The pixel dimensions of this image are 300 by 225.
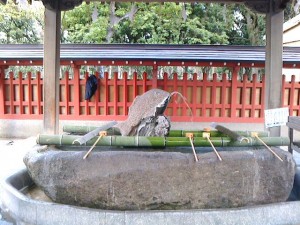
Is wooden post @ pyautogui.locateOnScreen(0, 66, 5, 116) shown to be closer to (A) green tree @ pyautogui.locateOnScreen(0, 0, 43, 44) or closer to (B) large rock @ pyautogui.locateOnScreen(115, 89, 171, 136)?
(B) large rock @ pyautogui.locateOnScreen(115, 89, 171, 136)

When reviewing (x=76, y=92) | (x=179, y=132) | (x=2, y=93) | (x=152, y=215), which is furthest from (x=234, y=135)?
(x=2, y=93)

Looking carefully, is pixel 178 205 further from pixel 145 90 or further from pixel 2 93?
pixel 2 93

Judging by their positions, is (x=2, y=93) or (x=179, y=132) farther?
(x=2, y=93)

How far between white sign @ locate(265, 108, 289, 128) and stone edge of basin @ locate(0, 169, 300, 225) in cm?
133

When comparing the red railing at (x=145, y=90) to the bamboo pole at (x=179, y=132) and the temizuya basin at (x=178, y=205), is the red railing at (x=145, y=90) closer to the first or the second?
the bamboo pole at (x=179, y=132)

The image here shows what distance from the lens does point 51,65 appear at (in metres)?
5.05

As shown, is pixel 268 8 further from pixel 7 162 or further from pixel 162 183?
pixel 7 162

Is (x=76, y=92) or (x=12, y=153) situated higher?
(x=76, y=92)

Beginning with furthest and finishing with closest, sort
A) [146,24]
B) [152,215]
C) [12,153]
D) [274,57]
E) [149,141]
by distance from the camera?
[146,24] → [12,153] → [274,57] → [149,141] → [152,215]

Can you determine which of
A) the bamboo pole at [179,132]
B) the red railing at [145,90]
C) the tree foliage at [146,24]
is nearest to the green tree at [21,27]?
the tree foliage at [146,24]

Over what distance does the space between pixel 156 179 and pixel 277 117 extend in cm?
194

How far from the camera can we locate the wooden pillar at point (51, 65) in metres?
5.04

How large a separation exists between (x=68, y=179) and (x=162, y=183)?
0.78 m

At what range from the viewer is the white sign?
12.4ft
